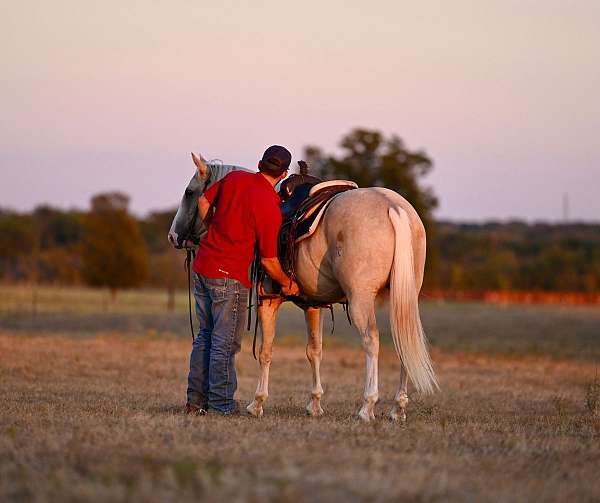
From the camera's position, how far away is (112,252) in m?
50.1

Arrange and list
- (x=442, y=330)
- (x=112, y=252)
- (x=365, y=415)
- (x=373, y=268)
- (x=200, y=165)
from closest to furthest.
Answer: (x=365, y=415) → (x=373, y=268) → (x=200, y=165) → (x=442, y=330) → (x=112, y=252)

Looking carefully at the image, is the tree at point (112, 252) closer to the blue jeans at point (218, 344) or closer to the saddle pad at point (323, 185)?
the saddle pad at point (323, 185)

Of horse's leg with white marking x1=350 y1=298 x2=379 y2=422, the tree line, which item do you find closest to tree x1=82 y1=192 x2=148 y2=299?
the tree line

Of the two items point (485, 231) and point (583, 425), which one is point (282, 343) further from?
point (485, 231)

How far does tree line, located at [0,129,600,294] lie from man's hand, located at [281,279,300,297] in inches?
1093

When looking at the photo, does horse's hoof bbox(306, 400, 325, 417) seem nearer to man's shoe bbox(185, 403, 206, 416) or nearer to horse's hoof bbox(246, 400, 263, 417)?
horse's hoof bbox(246, 400, 263, 417)

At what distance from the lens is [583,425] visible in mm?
8867

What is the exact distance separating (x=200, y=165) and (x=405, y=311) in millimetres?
2570

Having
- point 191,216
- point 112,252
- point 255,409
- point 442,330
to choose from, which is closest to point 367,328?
point 255,409

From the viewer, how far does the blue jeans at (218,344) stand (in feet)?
29.5

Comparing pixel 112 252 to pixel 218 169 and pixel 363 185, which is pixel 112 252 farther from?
pixel 218 169

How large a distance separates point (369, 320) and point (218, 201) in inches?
69.9

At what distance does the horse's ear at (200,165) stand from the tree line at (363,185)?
1087 inches

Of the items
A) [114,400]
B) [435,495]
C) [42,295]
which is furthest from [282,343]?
[42,295]
